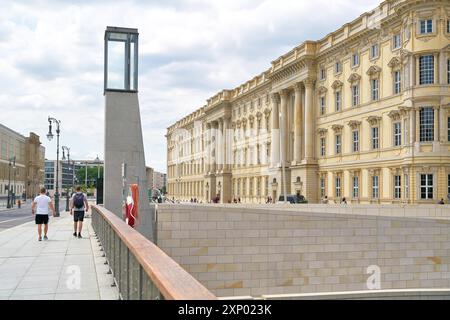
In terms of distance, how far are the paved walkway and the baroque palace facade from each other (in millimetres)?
30520

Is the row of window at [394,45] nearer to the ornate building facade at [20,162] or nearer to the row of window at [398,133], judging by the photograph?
the row of window at [398,133]

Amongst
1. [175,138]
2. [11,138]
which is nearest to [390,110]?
[175,138]

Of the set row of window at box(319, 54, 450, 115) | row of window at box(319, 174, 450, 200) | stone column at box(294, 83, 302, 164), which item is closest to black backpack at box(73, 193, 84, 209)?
row of window at box(319, 174, 450, 200)

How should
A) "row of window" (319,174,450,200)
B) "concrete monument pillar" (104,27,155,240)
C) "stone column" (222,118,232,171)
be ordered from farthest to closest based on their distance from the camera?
"stone column" (222,118,232,171)
"row of window" (319,174,450,200)
"concrete monument pillar" (104,27,155,240)

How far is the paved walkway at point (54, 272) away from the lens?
838 centimetres

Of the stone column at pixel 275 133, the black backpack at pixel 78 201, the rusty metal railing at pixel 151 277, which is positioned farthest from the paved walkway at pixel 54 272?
the stone column at pixel 275 133

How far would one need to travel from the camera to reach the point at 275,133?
218 ft

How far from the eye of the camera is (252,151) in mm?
76375

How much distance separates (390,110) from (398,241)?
19950mm

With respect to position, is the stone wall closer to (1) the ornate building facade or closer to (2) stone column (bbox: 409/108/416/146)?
(2) stone column (bbox: 409/108/416/146)

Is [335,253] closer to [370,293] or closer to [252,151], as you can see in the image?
[370,293]

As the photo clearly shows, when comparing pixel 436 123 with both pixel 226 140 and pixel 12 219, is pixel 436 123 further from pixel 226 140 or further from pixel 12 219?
pixel 226 140

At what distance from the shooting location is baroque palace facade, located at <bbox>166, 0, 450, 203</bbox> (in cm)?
3934

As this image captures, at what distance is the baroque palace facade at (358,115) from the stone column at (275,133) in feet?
0.41
